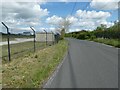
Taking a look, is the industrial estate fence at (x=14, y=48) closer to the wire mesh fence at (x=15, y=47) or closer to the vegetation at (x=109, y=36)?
the wire mesh fence at (x=15, y=47)

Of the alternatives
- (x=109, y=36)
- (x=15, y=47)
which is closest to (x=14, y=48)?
(x=15, y=47)

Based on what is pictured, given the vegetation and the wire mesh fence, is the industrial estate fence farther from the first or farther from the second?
the vegetation

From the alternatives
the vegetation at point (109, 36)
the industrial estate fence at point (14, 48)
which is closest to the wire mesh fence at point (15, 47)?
the industrial estate fence at point (14, 48)

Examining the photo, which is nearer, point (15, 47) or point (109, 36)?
point (15, 47)

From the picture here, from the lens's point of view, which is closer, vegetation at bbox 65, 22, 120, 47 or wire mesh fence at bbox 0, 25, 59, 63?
wire mesh fence at bbox 0, 25, 59, 63

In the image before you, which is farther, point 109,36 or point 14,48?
point 109,36

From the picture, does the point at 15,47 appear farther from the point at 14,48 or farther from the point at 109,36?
the point at 109,36

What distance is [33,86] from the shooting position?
7793 mm

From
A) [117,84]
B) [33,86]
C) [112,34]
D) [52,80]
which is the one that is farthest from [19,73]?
[112,34]

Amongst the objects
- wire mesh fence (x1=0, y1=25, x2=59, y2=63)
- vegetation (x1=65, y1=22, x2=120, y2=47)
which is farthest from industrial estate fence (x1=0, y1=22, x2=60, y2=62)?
vegetation (x1=65, y1=22, x2=120, y2=47)

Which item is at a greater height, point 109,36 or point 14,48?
point 109,36

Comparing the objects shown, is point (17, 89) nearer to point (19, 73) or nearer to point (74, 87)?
point (74, 87)

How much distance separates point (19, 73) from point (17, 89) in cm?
289

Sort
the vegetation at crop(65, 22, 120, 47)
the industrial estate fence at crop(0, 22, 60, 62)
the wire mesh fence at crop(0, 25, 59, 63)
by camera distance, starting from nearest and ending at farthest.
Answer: the industrial estate fence at crop(0, 22, 60, 62) < the wire mesh fence at crop(0, 25, 59, 63) < the vegetation at crop(65, 22, 120, 47)
